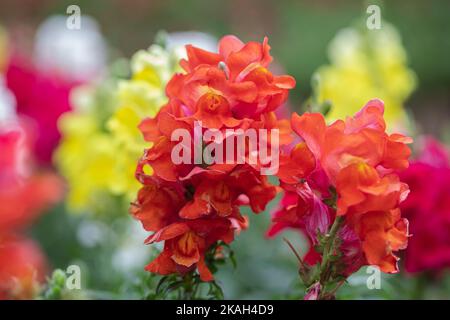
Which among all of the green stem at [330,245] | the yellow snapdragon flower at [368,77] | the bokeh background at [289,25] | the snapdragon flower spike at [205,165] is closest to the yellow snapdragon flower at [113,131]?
the snapdragon flower spike at [205,165]

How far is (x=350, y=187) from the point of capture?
732mm

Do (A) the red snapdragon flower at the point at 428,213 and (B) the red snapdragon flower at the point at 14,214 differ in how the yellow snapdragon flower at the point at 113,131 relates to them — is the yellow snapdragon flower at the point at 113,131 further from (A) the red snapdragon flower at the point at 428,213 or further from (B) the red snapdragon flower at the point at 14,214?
(A) the red snapdragon flower at the point at 428,213

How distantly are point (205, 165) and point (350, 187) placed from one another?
148 mm

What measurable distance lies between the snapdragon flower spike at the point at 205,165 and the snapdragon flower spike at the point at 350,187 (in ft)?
0.13

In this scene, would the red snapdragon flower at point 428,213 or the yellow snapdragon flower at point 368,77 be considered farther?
the yellow snapdragon flower at point 368,77

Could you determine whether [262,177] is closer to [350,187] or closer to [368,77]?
[350,187]

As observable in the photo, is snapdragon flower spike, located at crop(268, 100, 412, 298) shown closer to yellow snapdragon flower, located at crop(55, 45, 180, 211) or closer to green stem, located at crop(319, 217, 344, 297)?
green stem, located at crop(319, 217, 344, 297)

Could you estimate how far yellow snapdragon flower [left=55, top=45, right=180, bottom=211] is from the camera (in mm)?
1098

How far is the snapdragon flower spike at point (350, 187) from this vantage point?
73 cm

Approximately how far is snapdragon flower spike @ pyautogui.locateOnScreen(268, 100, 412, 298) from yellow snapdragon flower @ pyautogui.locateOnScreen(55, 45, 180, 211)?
0.36 m

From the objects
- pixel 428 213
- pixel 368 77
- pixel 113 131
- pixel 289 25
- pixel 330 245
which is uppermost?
pixel 289 25

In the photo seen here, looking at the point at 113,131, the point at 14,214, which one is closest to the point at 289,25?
the point at 113,131

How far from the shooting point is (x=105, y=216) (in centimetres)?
155
